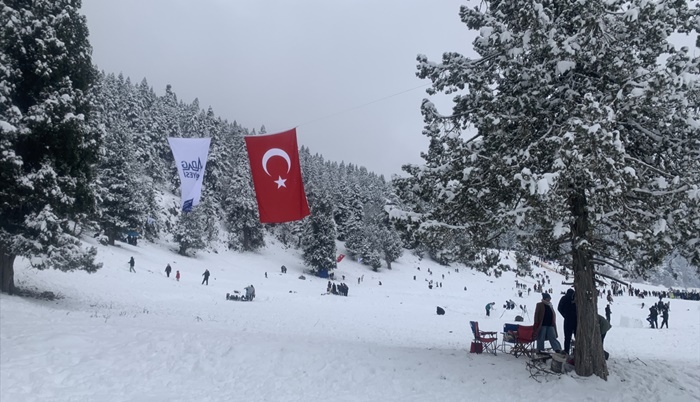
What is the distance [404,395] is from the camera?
27.2ft

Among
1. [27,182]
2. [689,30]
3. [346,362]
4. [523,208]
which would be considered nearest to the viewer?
[523,208]

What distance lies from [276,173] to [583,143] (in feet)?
19.8

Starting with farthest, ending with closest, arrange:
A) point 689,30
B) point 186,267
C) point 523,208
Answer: point 186,267, point 689,30, point 523,208

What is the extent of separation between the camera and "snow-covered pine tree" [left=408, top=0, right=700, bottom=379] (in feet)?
23.3

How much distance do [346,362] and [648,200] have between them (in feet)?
22.0

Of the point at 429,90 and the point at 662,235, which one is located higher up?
the point at 429,90

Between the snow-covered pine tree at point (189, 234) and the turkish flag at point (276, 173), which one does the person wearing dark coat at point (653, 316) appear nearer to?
the turkish flag at point (276, 173)

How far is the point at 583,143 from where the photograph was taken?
22.0ft

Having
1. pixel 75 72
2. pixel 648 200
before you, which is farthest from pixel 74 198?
pixel 648 200

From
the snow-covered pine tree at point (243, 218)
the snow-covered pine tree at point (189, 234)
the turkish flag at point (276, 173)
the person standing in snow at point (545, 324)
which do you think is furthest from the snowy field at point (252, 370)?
the snow-covered pine tree at point (243, 218)

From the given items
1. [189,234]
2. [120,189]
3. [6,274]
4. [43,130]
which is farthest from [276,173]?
[189,234]

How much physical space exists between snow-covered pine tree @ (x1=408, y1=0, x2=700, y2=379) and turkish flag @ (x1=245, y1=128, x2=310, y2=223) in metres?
2.84

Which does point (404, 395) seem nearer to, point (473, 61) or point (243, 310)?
point (473, 61)

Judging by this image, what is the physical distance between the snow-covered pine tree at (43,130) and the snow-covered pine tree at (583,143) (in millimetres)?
11650
